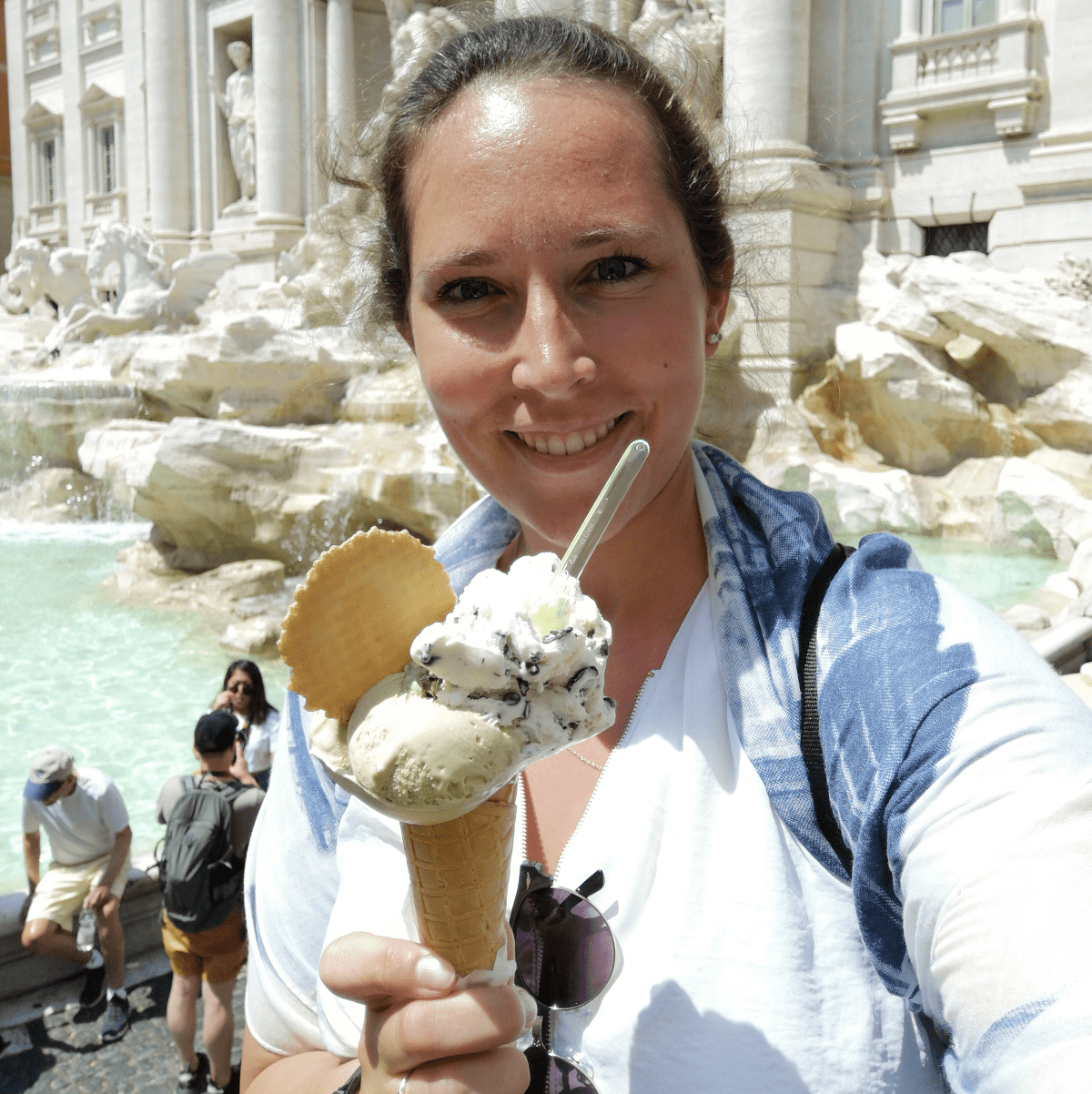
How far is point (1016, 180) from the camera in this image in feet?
35.0

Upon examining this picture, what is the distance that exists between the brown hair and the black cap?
259 centimetres

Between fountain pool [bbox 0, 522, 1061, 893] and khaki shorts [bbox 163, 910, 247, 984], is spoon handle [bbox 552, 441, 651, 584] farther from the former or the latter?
fountain pool [bbox 0, 522, 1061, 893]

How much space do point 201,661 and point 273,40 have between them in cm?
1358

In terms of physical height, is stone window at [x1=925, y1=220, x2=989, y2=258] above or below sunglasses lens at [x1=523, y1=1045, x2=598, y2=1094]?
above

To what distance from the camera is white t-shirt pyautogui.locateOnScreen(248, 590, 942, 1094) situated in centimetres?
95

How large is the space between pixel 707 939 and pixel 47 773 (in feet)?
11.1

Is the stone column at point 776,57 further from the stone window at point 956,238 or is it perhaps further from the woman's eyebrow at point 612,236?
the woman's eyebrow at point 612,236

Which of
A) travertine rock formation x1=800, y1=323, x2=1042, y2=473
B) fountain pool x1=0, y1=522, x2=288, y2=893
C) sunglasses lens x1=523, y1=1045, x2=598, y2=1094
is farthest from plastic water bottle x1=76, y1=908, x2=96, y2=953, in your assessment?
travertine rock formation x1=800, y1=323, x2=1042, y2=473

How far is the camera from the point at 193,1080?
10.7ft

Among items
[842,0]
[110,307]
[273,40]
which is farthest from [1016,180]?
[110,307]

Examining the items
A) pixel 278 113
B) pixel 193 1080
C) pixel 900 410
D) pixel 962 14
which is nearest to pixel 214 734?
pixel 193 1080

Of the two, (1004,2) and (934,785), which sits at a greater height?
(1004,2)

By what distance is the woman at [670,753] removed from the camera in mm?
816

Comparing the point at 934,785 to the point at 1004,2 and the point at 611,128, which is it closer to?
the point at 611,128
